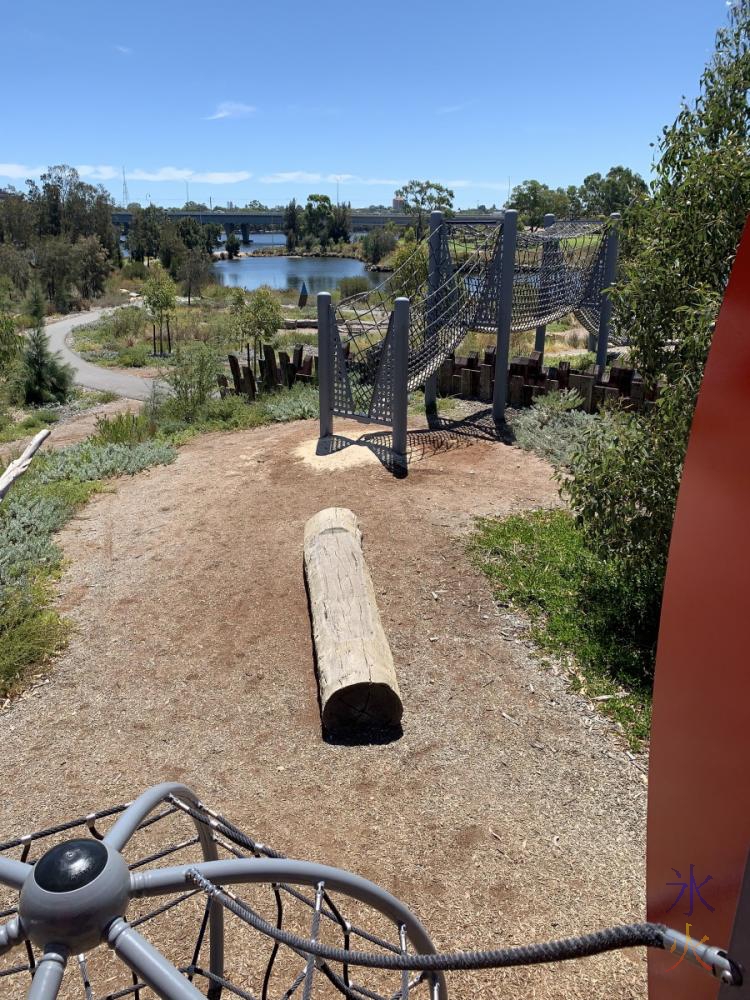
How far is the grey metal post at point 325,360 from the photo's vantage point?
9750 mm

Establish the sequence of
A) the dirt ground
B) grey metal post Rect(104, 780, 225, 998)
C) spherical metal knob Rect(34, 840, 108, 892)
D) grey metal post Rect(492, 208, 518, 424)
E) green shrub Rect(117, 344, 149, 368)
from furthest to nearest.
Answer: green shrub Rect(117, 344, 149, 368) < grey metal post Rect(492, 208, 518, 424) < the dirt ground < grey metal post Rect(104, 780, 225, 998) < spherical metal knob Rect(34, 840, 108, 892)

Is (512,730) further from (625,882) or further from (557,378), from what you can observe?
(557,378)

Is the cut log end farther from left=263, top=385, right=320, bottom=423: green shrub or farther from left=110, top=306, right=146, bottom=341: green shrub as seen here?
left=110, top=306, right=146, bottom=341: green shrub

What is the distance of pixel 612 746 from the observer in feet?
14.4

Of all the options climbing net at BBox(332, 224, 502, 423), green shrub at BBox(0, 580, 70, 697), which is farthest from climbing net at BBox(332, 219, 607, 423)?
green shrub at BBox(0, 580, 70, 697)

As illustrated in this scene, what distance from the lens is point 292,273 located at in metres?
83.8

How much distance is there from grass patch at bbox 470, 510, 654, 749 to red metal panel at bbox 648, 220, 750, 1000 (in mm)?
3202

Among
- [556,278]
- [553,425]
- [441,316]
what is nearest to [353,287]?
[556,278]

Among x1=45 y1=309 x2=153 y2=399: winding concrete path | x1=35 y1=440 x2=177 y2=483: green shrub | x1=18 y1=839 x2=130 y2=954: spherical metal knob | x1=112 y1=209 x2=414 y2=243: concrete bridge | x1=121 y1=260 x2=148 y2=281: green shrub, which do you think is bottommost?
x1=45 y1=309 x2=153 y2=399: winding concrete path

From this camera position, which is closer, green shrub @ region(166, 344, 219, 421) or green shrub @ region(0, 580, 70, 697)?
green shrub @ region(0, 580, 70, 697)

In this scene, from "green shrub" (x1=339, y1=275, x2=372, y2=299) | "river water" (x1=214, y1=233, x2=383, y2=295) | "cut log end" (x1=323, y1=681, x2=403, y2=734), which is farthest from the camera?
"river water" (x1=214, y1=233, x2=383, y2=295)

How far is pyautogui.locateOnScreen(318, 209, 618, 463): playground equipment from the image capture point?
9.62 m

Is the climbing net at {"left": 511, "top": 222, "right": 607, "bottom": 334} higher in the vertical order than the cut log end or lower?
higher

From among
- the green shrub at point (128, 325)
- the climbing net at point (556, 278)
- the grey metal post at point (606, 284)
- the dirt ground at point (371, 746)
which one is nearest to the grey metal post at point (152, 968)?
the dirt ground at point (371, 746)
